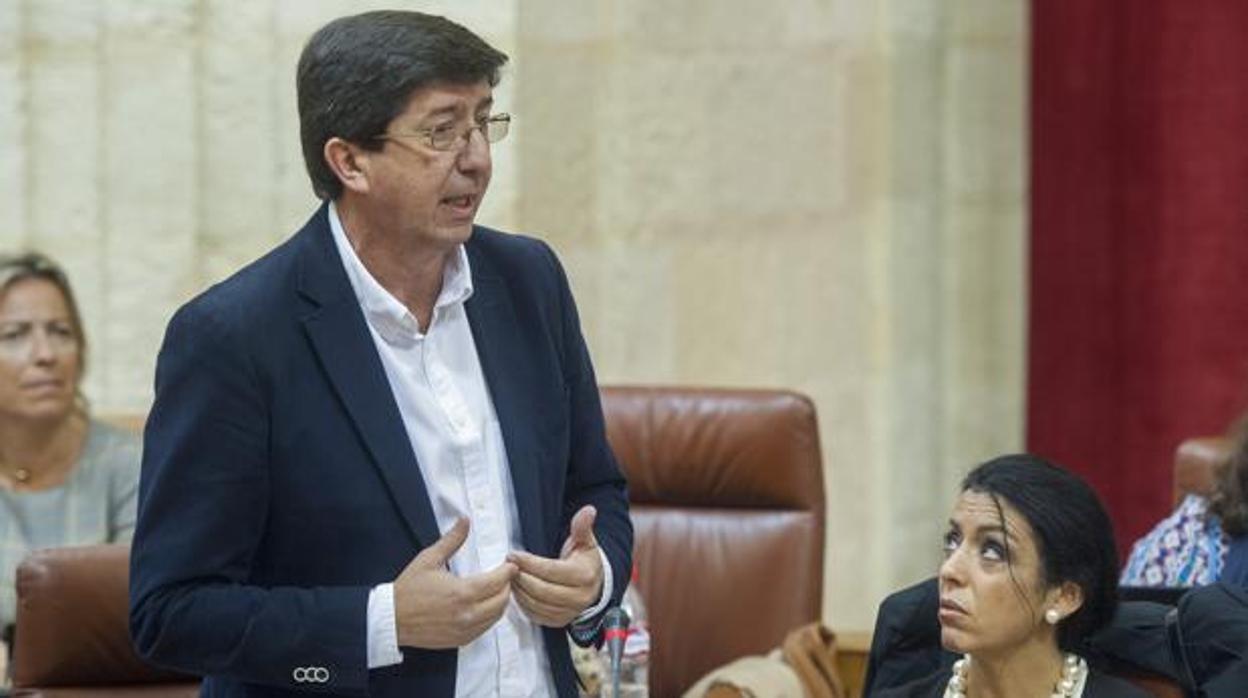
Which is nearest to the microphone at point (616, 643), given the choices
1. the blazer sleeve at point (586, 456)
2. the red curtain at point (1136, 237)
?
the blazer sleeve at point (586, 456)

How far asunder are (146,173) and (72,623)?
175 cm

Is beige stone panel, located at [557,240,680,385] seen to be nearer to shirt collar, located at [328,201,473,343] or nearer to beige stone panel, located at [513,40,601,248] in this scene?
beige stone panel, located at [513,40,601,248]

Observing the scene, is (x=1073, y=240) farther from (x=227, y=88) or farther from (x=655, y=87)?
(x=227, y=88)

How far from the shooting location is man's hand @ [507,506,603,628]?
8.25 feet

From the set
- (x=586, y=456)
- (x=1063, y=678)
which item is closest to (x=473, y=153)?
(x=586, y=456)

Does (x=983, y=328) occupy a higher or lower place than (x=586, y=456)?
lower

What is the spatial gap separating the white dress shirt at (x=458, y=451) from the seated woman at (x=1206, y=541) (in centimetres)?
128

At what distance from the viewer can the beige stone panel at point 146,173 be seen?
16.1 feet

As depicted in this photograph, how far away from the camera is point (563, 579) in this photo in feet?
8.31

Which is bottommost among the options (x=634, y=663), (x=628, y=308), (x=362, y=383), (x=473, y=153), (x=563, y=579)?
(x=634, y=663)

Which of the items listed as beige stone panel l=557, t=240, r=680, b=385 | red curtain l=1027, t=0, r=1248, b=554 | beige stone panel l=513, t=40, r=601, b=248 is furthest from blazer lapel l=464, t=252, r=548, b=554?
red curtain l=1027, t=0, r=1248, b=554

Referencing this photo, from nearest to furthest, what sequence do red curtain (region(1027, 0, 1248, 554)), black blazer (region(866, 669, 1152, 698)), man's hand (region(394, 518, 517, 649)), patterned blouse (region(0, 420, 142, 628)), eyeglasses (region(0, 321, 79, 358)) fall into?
man's hand (region(394, 518, 517, 649)) → black blazer (region(866, 669, 1152, 698)) → patterned blouse (region(0, 420, 142, 628)) → eyeglasses (region(0, 321, 79, 358)) → red curtain (region(1027, 0, 1248, 554))

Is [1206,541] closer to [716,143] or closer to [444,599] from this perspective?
[444,599]

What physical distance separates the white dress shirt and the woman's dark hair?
1.44 metres
